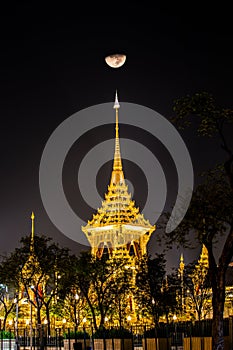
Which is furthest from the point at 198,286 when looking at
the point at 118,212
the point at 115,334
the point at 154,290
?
the point at 115,334

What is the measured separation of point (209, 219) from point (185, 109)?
4313mm

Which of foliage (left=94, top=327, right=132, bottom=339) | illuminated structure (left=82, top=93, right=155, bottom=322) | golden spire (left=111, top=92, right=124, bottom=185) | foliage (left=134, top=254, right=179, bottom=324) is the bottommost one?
foliage (left=94, top=327, right=132, bottom=339)

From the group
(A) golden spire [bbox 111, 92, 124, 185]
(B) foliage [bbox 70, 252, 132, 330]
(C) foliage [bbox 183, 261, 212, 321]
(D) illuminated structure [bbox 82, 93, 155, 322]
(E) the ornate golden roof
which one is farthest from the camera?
(A) golden spire [bbox 111, 92, 124, 185]

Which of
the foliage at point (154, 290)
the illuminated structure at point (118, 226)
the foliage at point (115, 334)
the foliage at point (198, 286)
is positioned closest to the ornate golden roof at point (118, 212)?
the illuminated structure at point (118, 226)

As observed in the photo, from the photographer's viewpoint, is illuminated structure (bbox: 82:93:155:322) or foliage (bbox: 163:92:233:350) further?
illuminated structure (bbox: 82:93:155:322)

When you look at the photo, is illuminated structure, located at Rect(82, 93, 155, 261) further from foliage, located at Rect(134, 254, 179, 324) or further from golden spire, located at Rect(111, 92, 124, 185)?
foliage, located at Rect(134, 254, 179, 324)

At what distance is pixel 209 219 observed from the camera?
25250 millimetres

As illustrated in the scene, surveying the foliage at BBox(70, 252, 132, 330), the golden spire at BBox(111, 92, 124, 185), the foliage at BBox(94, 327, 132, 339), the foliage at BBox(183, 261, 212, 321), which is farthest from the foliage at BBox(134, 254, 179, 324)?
the golden spire at BBox(111, 92, 124, 185)

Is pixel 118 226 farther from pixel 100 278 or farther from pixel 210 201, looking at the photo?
pixel 210 201

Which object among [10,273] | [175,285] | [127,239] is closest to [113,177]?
[127,239]

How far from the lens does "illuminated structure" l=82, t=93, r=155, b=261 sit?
96688mm

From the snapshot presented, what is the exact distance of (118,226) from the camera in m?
96.6

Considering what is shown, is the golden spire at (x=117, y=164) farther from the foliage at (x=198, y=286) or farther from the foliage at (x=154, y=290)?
the foliage at (x=154, y=290)

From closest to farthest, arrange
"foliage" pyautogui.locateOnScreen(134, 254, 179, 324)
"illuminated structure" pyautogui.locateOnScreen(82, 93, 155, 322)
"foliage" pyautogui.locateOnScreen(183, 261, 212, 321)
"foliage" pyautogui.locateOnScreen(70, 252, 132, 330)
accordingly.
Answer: "foliage" pyautogui.locateOnScreen(70, 252, 132, 330) → "foliage" pyautogui.locateOnScreen(134, 254, 179, 324) → "foliage" pyautogui.locateOnScreen(183, 261, 212, 321) → "illuminated structure" pyautogui.locateOnScreen(82, 93, 155, 322)
